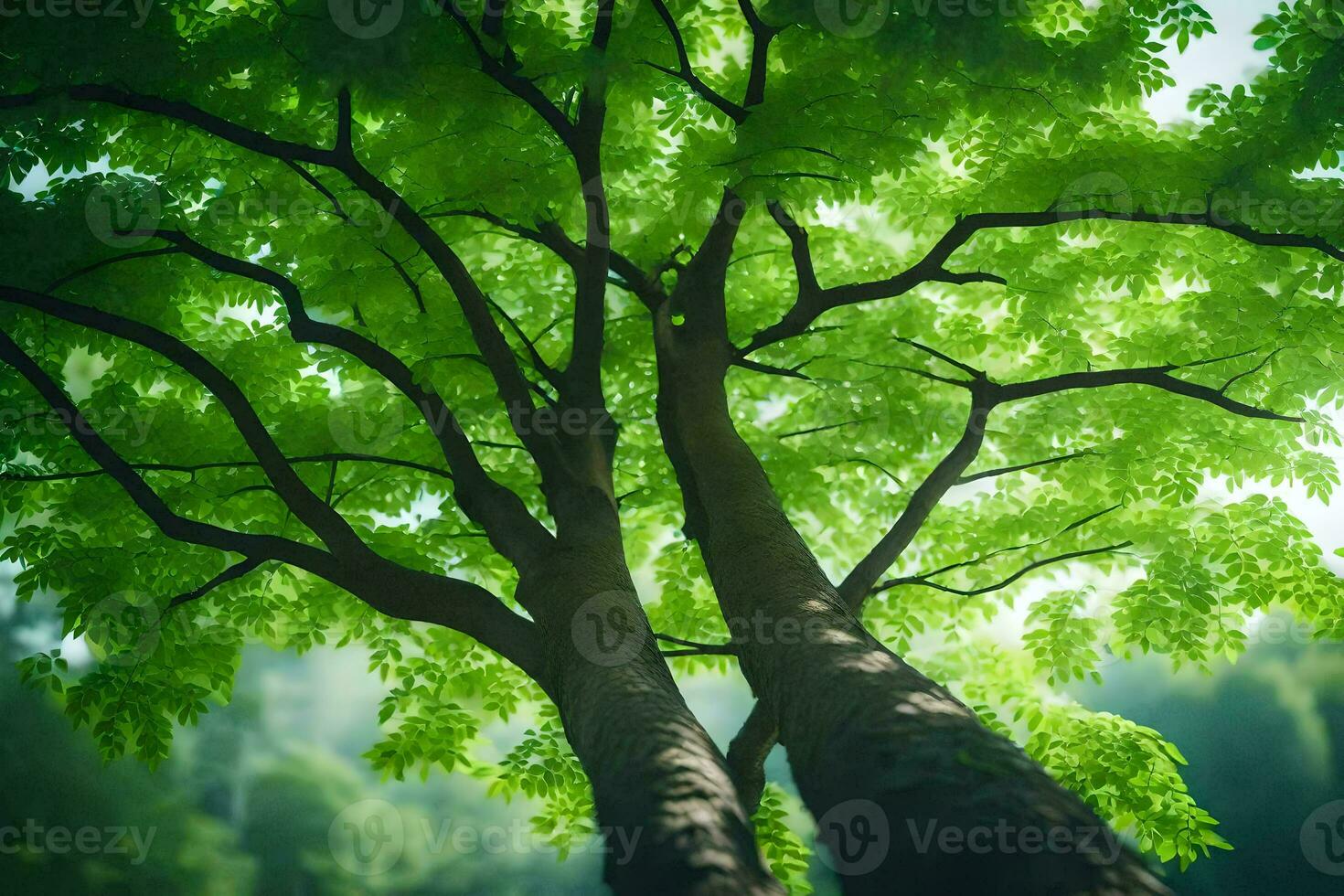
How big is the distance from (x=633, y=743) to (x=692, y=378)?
270 cm

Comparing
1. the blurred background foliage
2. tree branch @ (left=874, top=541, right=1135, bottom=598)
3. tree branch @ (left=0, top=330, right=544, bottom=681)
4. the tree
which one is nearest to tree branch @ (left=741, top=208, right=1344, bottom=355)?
the tree

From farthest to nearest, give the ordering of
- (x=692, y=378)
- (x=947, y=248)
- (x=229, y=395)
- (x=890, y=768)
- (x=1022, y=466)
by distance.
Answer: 1. (x=1022, y=466)
2. (x=692, y=378)
3. (x=947, y=248)
4. (x=229, y=395)
5. (x=890, y=768)

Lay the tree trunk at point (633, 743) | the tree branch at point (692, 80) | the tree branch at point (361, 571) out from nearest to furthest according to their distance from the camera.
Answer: the tree trunk at point (633, 743)
the tree branch at point (361, 571)
the tree branch at point (692, 80)

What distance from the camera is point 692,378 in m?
5.34

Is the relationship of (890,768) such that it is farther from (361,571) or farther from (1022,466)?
(1022,466)

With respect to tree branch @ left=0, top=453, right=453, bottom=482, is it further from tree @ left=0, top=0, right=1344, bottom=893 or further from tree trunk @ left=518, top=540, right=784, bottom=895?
tree trunk @ left=518, top=540, right=784, bottom=895

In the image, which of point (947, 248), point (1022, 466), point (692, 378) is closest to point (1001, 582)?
point (1022, 466)

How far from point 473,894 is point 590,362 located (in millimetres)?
10921

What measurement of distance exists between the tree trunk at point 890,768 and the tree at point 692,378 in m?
0.02

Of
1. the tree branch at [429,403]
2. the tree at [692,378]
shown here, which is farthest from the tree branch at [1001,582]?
the tree branch at [429,403]

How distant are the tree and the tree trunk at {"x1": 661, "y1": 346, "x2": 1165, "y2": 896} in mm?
16

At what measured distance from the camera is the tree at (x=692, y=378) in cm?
370

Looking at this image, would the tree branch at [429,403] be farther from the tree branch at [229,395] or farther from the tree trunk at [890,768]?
the tree trunk at [890,768]

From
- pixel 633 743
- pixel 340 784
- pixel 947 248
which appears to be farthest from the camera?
pixel 340 784
